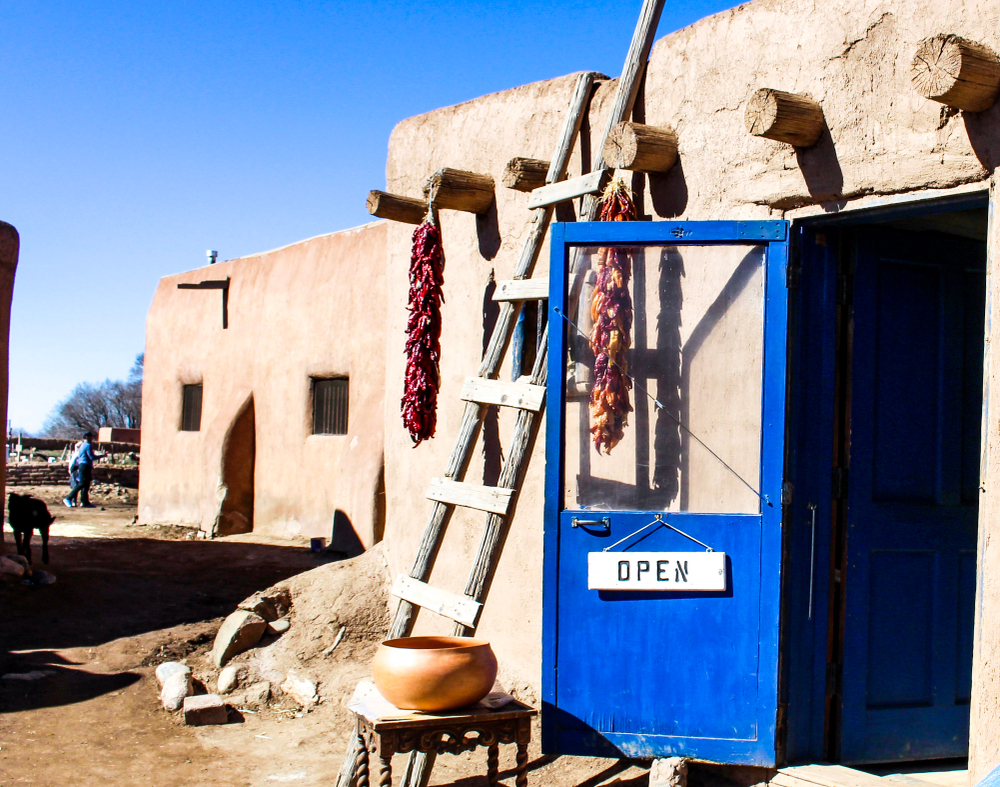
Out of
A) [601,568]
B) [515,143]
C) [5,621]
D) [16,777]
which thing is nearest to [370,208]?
[515,143]

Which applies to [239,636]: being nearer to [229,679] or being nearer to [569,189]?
[229,679]

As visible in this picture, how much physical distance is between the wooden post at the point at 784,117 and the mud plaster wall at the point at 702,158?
8 cm

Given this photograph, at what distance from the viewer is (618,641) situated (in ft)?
14.1

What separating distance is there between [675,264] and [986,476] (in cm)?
149

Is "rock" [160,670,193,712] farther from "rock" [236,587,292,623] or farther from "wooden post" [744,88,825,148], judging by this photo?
"wooden post" [744,88,825,148]

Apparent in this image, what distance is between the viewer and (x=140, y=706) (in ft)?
20.5

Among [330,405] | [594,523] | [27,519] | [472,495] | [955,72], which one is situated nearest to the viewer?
[955,72]

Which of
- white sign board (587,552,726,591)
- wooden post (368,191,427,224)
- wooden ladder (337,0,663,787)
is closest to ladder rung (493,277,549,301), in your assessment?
wooden ladder (337,0,663,787)

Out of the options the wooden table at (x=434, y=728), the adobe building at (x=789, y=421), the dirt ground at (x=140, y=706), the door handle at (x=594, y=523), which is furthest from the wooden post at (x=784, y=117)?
the dirt ground at (x=140, y=706)

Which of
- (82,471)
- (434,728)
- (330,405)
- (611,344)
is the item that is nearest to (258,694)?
(434,728)

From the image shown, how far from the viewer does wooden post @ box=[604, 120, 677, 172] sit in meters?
4.69

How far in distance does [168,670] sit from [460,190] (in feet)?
11.9

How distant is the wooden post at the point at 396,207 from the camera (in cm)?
606

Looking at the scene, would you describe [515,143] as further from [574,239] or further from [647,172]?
[574,239]
